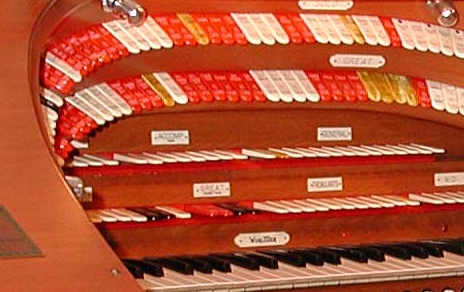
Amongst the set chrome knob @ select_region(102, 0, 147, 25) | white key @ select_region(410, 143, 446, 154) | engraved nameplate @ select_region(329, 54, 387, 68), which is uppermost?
chrome knob @ select_region(102, 0, 147, 25)

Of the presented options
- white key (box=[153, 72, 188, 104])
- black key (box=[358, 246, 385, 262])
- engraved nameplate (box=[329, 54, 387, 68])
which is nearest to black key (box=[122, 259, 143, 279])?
white key (box=[153, 72, 188, 104])

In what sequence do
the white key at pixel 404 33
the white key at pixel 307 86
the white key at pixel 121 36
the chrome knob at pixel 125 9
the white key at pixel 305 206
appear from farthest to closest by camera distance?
the white key at pixel 305 206
the white key at pixel 307 86
the white key at pixel 404 33
the white key at pixel 121 36
the chrome knob at pixel 125 9

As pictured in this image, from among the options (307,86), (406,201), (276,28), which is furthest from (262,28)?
(406,201)

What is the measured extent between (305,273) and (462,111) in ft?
2.21

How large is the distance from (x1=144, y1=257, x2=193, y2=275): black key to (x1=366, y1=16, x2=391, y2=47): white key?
33.2 inches

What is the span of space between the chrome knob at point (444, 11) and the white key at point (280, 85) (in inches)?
18.2

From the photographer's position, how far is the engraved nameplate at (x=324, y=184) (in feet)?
9.55

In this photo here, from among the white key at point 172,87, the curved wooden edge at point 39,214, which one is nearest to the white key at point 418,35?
the white key at point 172,87

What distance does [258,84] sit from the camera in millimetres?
2717

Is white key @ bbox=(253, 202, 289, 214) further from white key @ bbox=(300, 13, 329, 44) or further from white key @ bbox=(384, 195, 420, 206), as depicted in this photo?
white key @ bbox=(300, 13, 329, 44)

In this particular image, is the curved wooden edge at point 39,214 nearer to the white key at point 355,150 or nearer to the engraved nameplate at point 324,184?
the engraved nameplate at point 324,184

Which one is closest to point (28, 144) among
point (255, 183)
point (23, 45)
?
point (23, 45)

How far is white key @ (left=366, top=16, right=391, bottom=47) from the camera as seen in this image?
2582 mm

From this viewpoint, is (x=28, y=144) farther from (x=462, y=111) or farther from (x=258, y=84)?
(x=462, y=111)
